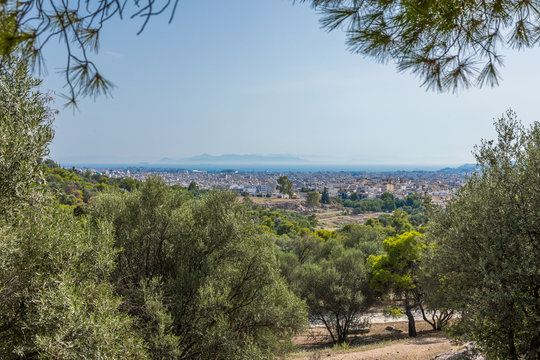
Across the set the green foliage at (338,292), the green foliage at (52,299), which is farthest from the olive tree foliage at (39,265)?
the green foliage at (338,292)

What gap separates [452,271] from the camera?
778 cm

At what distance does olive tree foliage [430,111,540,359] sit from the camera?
6145mm

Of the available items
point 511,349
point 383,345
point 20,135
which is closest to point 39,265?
point 20,135

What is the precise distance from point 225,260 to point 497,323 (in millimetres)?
7289

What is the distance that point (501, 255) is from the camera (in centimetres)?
647

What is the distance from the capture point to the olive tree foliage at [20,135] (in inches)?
233

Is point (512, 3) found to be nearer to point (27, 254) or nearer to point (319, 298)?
point (27, 254)

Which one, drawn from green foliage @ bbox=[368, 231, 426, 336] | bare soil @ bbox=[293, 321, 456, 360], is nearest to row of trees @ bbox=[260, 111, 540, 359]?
bare soil @ bbox=[293, 321, 456, 360]

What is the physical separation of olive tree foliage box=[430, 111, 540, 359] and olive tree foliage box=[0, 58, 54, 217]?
30.7ft

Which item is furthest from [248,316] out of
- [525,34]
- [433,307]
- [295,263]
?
[295,263]

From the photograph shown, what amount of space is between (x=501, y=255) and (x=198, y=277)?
7937mm

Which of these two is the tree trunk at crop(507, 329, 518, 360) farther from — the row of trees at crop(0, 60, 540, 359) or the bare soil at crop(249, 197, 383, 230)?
the bare soil at crop(249, 197, 383, 230)

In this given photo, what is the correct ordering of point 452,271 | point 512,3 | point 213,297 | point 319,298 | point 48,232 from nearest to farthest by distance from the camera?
point 512,3 → point 48,232 → point 452,271 → point 213,297 → point 319,298

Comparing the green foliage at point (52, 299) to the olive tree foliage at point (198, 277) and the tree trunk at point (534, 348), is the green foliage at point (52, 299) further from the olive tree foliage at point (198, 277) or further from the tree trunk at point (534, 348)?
the tree trunk at point (534, 348)
